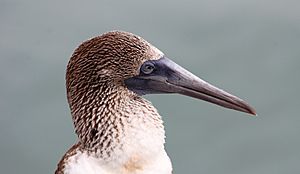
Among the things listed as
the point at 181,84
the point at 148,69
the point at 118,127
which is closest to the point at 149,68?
the point at 148,69

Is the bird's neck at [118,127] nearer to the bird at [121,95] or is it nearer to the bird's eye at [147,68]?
the bird at [121,95]

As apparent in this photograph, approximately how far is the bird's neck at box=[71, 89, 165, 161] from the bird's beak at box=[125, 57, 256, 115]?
7 cm

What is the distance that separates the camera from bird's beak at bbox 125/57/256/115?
9.64 feet

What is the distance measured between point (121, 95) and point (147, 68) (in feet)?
0.48

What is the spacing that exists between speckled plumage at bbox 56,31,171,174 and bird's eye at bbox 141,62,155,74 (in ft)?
0.07

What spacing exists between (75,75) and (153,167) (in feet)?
1.55

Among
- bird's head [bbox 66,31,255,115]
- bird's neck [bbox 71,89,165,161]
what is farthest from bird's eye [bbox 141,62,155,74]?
bird's neck [bbox 71,89,165,161]

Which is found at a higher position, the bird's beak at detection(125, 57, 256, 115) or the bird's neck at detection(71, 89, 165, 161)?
the bird's beak at detection(125, 57, 256, 115)

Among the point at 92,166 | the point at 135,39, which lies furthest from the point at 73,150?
the point at 135,39

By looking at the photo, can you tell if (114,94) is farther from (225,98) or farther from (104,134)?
(225,98)

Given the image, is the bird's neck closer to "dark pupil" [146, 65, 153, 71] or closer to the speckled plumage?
the speckled plumage

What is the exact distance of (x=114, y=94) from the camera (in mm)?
2949

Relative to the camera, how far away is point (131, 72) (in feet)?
9.57

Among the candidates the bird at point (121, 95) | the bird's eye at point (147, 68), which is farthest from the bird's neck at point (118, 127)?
the bird's eye at point (147, 68)
